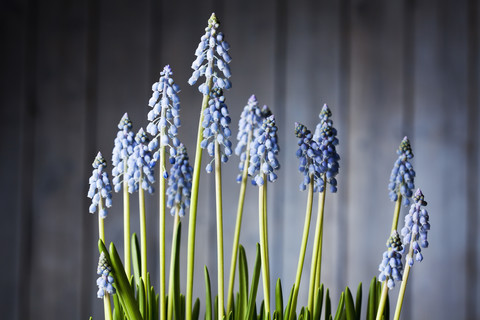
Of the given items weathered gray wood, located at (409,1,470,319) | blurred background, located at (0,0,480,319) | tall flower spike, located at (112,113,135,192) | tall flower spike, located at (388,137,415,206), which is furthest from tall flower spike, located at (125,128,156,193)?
weathered gray wood, located at (409,1,470,319)

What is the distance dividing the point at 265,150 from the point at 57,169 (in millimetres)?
1042

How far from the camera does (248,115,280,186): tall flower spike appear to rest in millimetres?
454

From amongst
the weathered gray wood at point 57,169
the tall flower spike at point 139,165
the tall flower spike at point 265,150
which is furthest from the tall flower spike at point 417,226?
the weathered gray wood at point 57,169

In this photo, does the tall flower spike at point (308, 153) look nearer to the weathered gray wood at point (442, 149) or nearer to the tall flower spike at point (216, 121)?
the tall flower spike at point (216, 121)

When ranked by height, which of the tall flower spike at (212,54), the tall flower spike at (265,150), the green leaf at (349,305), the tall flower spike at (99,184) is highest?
the tall flower spike at (212,54)

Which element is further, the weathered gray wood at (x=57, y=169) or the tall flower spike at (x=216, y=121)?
the weathered gray wood at (x=57, y=169)

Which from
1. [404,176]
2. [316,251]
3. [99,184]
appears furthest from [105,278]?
[404,176]

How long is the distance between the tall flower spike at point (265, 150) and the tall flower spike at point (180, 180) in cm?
8

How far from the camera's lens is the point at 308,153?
0.47 meters

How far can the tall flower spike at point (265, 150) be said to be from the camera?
0.45 meters

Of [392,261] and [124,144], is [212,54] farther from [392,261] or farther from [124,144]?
[392,261]

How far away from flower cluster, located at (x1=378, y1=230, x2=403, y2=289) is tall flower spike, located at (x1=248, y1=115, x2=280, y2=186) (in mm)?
118

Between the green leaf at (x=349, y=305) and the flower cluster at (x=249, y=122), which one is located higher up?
the flower cluster at (x=249, y=122)

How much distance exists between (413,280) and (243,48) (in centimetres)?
78
